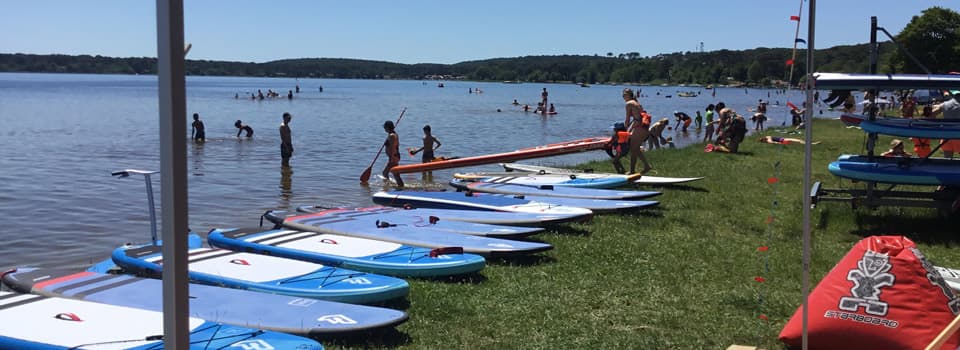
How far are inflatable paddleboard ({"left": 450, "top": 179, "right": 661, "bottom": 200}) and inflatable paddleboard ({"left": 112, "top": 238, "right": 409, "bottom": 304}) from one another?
19.9 feet

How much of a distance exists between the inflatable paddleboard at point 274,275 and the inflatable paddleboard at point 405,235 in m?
1.69

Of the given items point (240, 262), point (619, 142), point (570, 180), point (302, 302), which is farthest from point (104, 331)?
point (619, 142)

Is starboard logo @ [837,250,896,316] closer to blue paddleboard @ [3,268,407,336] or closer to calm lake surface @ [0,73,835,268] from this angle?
calm lake surface @ [0,73,835,268]

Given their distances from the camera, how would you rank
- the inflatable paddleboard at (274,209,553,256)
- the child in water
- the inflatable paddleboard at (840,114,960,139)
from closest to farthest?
the inflatable paddleboard at (274,209,553,256)
the inflatable paddleboard at (840,114,960,139)
the child in water

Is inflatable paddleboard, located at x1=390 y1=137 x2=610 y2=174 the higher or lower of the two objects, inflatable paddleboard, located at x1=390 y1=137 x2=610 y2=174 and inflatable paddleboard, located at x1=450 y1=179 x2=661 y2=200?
the higher

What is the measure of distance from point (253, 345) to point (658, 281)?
4.22m

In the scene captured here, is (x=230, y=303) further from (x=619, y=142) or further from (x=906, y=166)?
(x=619, y=142)

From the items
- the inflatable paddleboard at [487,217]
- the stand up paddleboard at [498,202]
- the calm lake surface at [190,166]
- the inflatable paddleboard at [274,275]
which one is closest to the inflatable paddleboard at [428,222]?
the inflatable paddleboard at [487,217]

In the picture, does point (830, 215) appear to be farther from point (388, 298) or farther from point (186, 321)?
point (186, 321)

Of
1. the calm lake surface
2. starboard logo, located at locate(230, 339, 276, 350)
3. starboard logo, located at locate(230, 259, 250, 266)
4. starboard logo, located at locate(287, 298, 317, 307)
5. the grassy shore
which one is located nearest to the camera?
starboard logo, located at locate(230, 339, 276, 350)

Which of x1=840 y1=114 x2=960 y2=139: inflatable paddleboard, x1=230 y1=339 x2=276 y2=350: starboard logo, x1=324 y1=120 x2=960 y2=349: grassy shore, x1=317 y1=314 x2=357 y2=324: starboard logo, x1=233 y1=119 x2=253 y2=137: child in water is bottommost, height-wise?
x1=324 y1=120 x2=960 y2=349: grassy shore

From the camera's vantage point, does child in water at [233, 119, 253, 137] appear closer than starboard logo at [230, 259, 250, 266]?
No

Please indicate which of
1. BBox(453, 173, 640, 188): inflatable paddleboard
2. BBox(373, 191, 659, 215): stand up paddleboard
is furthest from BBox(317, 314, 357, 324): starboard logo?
BBox(453, 173, 640, 188): inflatable paddleboard

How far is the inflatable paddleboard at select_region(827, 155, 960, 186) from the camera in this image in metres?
10.0
